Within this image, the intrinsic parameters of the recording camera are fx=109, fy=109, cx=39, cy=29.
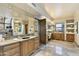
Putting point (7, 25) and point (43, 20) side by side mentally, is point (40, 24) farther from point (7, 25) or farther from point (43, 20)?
point (7, 25)

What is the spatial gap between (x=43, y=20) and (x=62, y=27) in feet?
6.48

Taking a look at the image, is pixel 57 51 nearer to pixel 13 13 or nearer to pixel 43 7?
pixel 43 7

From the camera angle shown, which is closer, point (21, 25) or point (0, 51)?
point (0, 51)

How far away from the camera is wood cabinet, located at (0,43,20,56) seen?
9.43 feet

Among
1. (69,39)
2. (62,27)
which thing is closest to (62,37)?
(69,39)

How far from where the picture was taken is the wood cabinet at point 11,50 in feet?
9.43

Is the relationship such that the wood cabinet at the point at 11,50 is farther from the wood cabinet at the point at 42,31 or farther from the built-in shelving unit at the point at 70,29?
the built-in shelving unit at the point at 70,29

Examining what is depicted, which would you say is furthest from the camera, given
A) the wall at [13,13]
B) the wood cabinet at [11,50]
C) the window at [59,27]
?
the window at [59,27]

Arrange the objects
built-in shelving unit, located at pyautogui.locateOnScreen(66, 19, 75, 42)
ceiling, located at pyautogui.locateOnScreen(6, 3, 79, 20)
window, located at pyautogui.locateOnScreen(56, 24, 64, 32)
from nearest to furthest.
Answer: ceiling, located at pyautogui.locateOnScreen(6, 3, 79, 20), built-in shelving unit, located at pyautogui.locateOnScreen(66, 19, 75, 42), window, located at pyautogui.locateOnScreen(56, 24, 64, 32)

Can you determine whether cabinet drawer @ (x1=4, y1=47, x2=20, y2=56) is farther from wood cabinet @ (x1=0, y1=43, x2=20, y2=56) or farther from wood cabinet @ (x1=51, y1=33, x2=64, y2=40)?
wood cabinet @ (x1=51, y1=33, x2=64, y2=40)

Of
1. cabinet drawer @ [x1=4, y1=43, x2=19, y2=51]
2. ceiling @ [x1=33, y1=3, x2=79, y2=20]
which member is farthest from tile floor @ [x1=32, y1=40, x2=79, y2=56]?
ceiling @ [x1=33, y1=3, x2=79, y2=20]

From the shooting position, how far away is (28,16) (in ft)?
18.0

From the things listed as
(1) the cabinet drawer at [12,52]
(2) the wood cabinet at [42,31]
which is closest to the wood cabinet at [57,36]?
(2) the wood cabinet at [42,31]

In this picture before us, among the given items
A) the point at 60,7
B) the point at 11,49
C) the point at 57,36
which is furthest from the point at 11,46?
the point at 57,36
